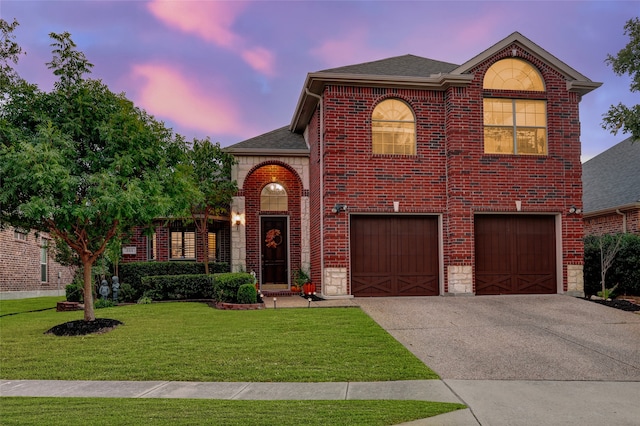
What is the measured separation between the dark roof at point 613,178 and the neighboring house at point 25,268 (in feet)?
71.6

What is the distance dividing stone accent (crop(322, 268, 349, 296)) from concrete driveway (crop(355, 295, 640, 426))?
711 mm

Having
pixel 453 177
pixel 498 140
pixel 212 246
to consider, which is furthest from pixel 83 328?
pixel 498 140

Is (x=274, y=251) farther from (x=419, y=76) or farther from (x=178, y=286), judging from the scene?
(x=419, y=76)

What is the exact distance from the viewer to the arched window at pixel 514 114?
15.6 metres

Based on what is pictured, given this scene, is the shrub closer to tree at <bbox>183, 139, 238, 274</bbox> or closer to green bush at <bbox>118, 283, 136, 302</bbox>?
green bush at <bbox>118, 283, 136, 302</bbox>

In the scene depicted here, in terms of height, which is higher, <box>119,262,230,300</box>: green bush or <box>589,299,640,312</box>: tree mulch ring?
<box>119,262,230,300</box>: green bush

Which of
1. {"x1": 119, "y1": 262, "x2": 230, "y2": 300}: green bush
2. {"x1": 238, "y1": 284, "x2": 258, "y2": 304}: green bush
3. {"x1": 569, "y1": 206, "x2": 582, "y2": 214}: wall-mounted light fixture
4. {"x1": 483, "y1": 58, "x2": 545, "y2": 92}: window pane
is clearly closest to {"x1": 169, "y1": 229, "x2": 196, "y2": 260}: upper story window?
{"x1": 119, "y1": 262, "x2": 230, "y2": 300}: green bush

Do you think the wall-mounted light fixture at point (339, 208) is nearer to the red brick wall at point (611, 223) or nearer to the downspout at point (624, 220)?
the red brick wall at point (611, 223)

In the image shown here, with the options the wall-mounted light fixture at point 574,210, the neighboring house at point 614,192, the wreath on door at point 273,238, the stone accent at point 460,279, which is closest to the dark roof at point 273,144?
the wreath on door at point 273,238

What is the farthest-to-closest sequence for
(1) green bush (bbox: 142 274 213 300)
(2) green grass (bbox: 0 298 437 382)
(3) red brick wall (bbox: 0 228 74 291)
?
(3) red brick wall (bbox: 0 228 74 291)
(1) green bush (bbox: 142 274 213 300)
(2) green grass (bbox: 0 298 437 382)

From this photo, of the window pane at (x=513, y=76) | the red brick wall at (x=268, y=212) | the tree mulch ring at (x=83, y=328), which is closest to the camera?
the tree mulch ring at (x=83, y=328)

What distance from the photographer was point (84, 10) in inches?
489

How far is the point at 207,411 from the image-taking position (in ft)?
19.1

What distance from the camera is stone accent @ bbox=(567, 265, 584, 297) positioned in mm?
15570
